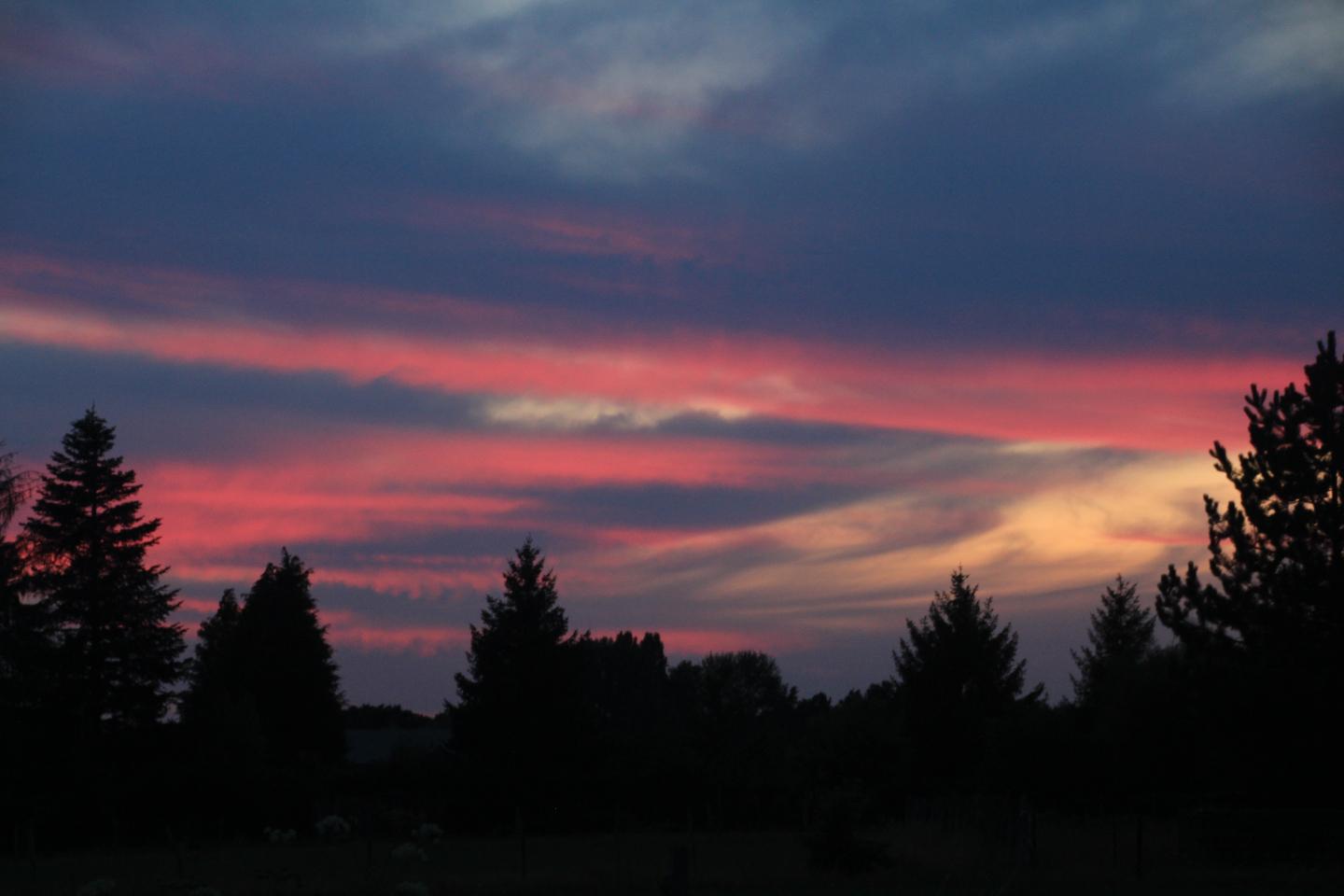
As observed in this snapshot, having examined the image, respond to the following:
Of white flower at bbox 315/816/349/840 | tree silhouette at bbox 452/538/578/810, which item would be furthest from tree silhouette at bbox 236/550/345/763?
white flower at bbox 315/816/349/840

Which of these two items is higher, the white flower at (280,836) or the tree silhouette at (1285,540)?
the tree silhouette at (1285,540)

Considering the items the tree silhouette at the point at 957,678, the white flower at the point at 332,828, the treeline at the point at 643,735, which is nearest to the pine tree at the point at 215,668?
the treeline at the point at 643,735

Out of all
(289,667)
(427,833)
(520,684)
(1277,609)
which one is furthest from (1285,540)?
(289,667)

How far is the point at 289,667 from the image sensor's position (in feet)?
229

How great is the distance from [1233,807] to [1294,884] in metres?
10.1

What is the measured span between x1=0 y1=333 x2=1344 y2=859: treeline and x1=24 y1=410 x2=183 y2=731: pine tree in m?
0.08

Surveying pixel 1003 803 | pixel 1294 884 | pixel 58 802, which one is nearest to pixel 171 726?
pixel 58 802

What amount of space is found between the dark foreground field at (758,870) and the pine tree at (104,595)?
1036 centimetres

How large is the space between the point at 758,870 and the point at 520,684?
92.5 ft

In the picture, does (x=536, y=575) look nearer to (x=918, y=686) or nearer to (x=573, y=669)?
(x=573, y=669)

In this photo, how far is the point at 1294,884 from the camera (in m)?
24.0

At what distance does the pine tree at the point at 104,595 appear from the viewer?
4809cm

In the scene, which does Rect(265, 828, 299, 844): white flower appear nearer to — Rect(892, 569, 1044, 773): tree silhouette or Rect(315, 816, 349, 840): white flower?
Rect(315, 816, 349, 840): white flower

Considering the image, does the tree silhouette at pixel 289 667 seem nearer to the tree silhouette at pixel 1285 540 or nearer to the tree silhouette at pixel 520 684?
the tree silhouette at pixel 520 684
